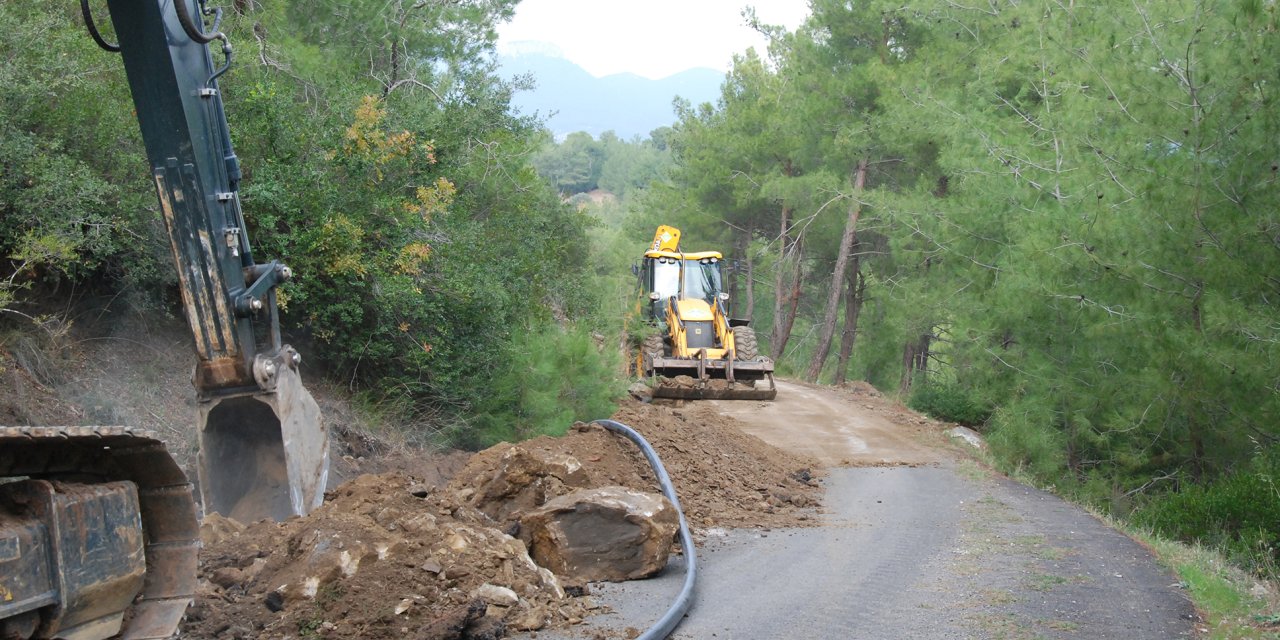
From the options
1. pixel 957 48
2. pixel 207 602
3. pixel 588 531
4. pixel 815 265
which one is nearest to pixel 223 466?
pixel 207 602

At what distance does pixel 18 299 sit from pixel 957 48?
2037 centimetres

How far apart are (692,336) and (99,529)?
63.9 ft

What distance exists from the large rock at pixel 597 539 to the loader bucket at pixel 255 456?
165 centimetres

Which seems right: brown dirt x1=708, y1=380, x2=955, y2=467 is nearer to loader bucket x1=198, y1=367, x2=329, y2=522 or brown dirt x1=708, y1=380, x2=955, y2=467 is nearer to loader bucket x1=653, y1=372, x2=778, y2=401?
loader bucket x1=653, y1=372, x2=778, y2=401

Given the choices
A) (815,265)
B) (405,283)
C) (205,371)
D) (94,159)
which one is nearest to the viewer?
(205,371)

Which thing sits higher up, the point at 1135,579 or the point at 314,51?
the point at 314,51

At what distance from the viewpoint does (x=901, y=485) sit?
13227 millimetres

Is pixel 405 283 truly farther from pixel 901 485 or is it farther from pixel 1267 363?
pixel 1267 363

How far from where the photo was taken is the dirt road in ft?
22.3

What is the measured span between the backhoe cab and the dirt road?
8.51m

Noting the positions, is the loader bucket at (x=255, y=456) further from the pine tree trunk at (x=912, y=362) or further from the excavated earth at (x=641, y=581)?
the pine tree trunk at (x=912, y=362)

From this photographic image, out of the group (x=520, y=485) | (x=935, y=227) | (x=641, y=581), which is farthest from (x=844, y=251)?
(x=641, y=581)

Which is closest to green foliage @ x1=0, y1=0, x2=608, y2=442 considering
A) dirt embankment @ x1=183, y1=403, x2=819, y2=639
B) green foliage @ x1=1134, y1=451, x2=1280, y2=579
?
dirt embankment @ x1=183, y1=403, x2=819, y2=639

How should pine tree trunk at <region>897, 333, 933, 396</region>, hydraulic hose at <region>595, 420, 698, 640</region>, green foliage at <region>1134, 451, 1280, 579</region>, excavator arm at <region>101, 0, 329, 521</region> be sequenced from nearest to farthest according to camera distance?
hydraulic hose at <region>595, 420, 698, 640</region>, excavator arm at <region>101, 0, 329, 521</region>, green foliage at <region>1134, 451, 1280, 579</region>, pine tree trunk at <region>897, 333, 933, 396</region>
